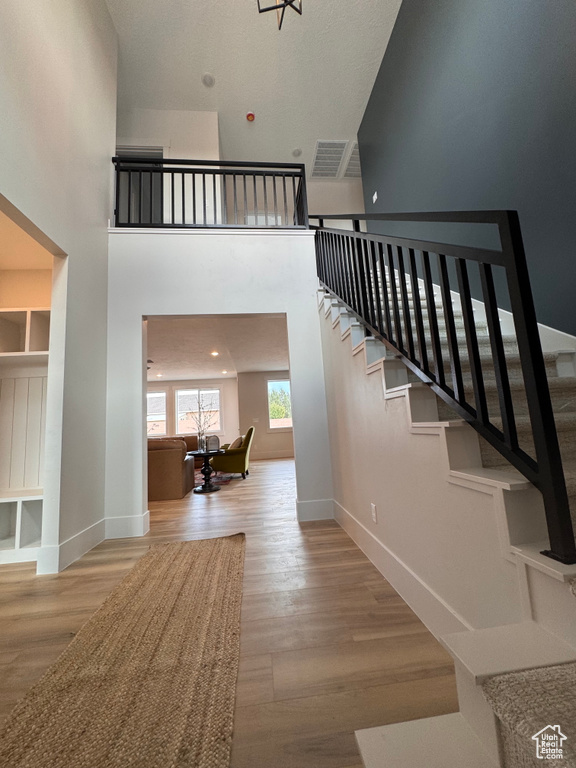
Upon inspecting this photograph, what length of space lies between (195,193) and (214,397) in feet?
25.4

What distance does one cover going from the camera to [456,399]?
1.41 metres

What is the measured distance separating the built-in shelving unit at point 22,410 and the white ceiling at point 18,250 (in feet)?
1.51

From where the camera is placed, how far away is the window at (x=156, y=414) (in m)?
11.5

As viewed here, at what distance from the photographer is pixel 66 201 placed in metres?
2.71

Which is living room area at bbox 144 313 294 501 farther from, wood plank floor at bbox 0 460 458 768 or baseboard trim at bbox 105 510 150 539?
wood plank floor at bbox 0 460 458 768

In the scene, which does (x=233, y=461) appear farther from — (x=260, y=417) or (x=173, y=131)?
(x=173, y=131)

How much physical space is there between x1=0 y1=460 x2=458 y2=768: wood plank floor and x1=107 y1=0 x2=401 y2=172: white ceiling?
600 cm

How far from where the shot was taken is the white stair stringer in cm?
90

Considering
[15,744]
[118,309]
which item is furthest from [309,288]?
[15,744]

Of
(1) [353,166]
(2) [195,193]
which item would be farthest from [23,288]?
(1) [353,166]

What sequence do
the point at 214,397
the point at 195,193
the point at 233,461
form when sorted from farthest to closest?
the point at 214,397 < the point at 233,461 < the point at 195,193

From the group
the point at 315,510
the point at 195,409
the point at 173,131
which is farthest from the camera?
the point at 195,409

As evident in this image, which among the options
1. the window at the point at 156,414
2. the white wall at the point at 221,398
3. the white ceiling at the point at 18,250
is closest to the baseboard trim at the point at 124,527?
the white ceiling at the point at 18,250

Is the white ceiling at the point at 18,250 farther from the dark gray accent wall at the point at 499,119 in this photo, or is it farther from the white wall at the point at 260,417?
the white wall at the point at 260,417
